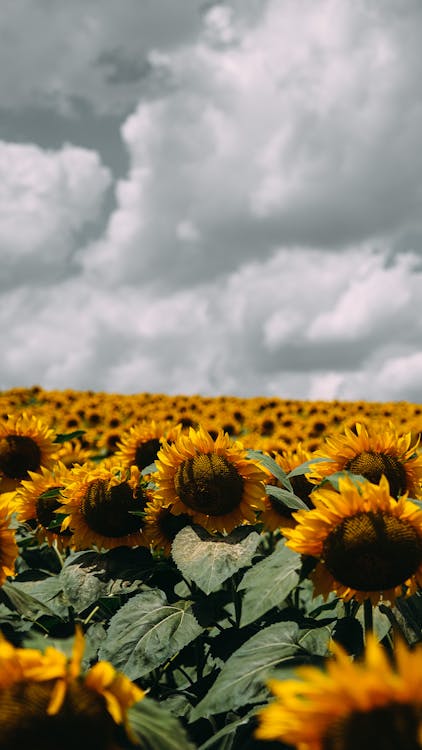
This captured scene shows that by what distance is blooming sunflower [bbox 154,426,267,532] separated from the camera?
3523mm

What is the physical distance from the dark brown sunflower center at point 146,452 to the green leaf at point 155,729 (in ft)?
11.6

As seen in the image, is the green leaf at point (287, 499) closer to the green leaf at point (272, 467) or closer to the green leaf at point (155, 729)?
the green leaf at point (272, 467)

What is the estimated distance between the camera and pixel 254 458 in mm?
3537

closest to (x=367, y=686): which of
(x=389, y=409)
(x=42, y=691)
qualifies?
(x=42, y=691)

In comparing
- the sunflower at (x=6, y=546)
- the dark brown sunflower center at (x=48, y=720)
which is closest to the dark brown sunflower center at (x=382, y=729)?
the dark brown sunflower center at (x=48, y=720)

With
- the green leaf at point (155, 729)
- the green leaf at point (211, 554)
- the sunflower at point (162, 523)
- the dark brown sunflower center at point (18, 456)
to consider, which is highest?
the dark brown sunflower center at point (18, 456)

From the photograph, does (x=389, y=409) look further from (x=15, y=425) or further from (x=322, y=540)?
(x=322, y=540)

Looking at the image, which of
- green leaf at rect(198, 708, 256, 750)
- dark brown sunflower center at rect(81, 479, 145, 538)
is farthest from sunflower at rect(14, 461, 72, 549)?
green leaf at rect(198, 708, 256, 750)

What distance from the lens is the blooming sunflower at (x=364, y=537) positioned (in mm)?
2350

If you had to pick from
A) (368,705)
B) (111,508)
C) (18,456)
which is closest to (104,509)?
(111,508)

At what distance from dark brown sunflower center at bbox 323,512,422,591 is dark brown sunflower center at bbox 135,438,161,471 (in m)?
2.93

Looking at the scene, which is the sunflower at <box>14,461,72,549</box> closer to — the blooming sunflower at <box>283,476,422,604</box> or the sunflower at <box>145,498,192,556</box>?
the sunflower at <box>145,498,192,556</box>

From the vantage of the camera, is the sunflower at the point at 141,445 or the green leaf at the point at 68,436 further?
the sunflower at the point at 141,445

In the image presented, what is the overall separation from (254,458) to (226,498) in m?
0.25
